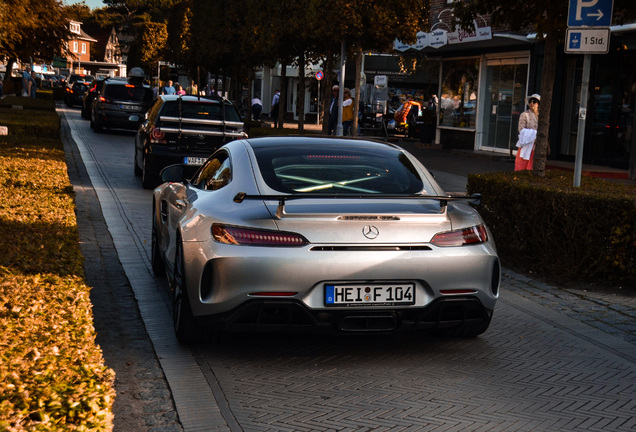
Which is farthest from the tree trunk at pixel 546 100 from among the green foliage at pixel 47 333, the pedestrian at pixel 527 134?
the green foliage at pixel 47 333

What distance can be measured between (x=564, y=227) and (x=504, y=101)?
848 inches

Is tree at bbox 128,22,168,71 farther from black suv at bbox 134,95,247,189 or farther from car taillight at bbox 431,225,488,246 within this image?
car taillight at bbox 431,225,488,246

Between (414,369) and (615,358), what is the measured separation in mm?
1424

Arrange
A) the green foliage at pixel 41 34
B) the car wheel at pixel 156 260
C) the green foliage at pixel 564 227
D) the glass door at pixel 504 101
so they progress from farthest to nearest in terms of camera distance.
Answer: the green foliage at pixel 41 34, the glass door at pixel 504 101, the green foliage at pixel 564 227, the car wheel at pixel 156 260

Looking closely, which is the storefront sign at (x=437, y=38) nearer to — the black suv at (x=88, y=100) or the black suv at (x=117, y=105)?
the black suv at (x=117, y=105)

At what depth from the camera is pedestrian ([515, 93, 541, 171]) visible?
18.1 metres

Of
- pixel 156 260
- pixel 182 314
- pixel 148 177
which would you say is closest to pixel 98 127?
pixel 148 177

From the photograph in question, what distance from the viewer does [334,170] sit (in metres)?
6.40

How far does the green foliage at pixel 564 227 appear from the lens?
8.73 m

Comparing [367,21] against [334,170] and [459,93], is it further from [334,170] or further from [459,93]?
[334,170]

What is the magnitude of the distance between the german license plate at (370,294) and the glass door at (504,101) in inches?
898

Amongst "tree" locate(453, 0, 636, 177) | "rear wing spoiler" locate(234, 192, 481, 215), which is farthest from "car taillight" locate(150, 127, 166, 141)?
"rear wing spoiler" locate(234, 192, 481, 215)

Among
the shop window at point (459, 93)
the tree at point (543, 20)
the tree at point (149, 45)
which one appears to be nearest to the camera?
the tree at point (543, 20)

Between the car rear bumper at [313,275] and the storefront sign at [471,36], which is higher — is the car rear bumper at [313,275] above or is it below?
below
